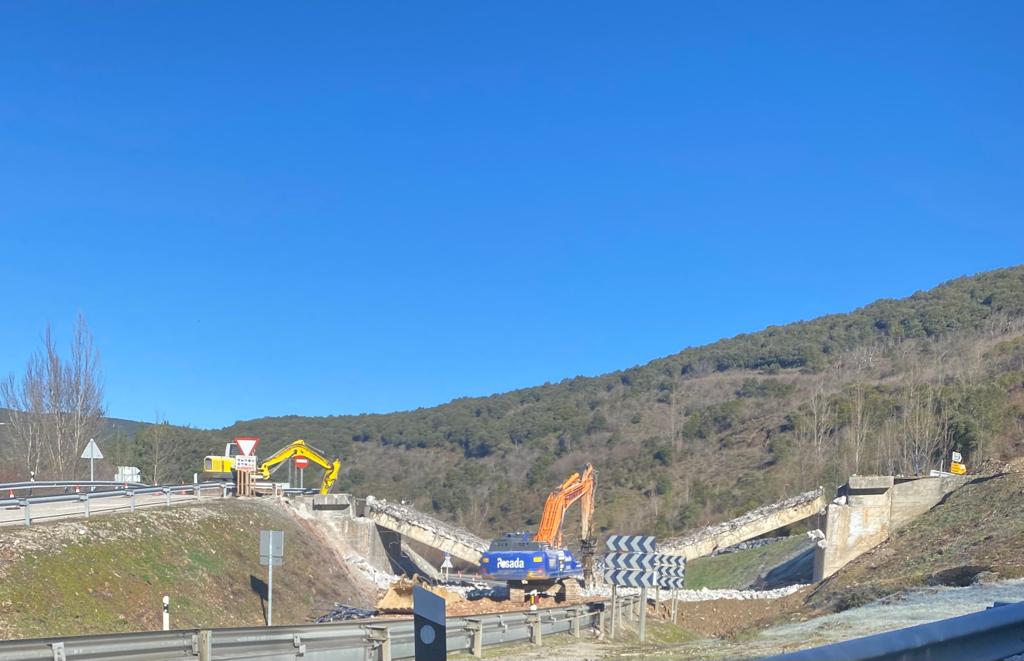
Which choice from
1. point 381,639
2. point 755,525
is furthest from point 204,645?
point 755,525

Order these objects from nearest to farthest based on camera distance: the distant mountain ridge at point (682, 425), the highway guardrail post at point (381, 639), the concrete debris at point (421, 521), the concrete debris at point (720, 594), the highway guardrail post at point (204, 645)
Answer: the highway guardrail post at point (204, 645), the highway guardrail post at point (381, 639), the concrete debris at point (720, 594), the concrete debris at point (421, 521), the distant mountain ridge at point (682, 425)

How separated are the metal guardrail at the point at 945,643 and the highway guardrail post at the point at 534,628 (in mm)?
16055

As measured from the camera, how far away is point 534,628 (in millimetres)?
20359

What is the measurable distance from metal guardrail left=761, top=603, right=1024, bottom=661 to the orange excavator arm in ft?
141

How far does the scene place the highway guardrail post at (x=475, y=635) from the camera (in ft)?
58.1

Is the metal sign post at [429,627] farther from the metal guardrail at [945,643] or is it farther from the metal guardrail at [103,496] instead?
the metal guardrail at [103,496]

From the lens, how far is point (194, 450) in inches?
3159

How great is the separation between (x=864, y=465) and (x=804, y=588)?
3507 cm

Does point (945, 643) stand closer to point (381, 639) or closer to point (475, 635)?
point (381, 639)

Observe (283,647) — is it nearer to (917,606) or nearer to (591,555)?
(917,606)

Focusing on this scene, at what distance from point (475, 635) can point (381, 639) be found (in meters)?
3.15

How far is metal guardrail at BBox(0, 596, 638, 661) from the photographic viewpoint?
37.7ft

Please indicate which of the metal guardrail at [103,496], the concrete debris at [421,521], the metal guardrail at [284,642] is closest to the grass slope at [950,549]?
the metal guardrail at [284,642]

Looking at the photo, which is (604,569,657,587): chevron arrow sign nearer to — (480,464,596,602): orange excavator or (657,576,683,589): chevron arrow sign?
(657,576,683,589): chevron arrow sign
